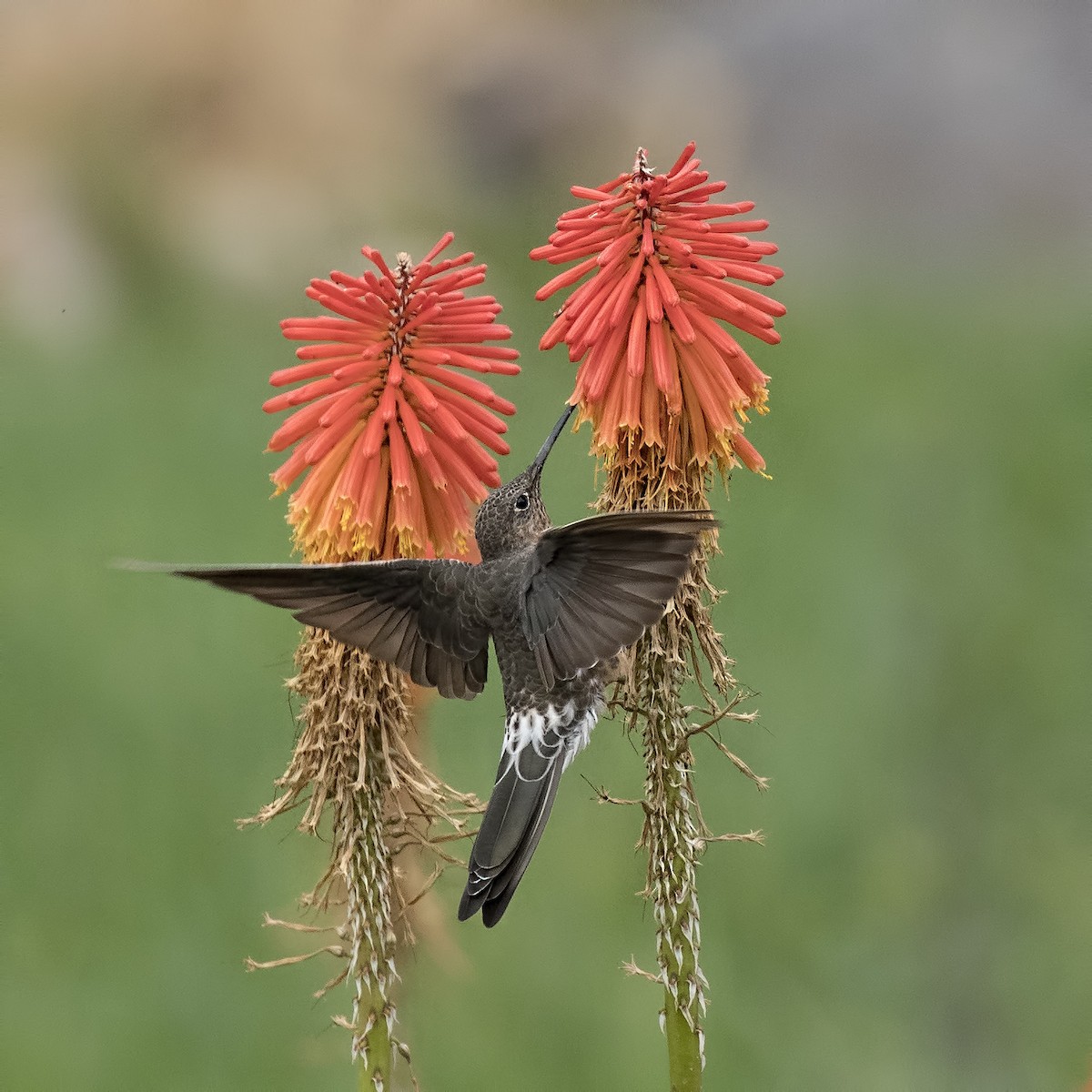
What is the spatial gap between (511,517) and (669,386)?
0.30m

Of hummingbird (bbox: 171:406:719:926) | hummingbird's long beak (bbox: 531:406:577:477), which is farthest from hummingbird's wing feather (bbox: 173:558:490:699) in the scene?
hummingbird's long beak (bbox: 531:406:577:477)

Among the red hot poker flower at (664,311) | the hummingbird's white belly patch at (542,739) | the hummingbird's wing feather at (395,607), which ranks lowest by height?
the hummingbird's white belly patch at (542,739)

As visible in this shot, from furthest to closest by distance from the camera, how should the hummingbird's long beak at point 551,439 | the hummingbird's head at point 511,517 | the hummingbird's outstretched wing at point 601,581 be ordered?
the hummingbird's head at point 511,517 → the hummingbird's long beak at point 551,439 → the hummingbird's outstretched wing at point 601,581

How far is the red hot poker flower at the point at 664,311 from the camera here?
4.18 ft

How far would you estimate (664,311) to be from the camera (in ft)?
4.37

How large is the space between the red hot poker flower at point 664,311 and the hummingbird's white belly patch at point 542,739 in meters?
0.35

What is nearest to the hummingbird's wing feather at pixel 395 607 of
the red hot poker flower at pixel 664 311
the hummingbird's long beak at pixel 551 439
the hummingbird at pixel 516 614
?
the hummingbird at pixel 516 614

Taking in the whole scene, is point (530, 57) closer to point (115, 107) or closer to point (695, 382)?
point (115, 107)

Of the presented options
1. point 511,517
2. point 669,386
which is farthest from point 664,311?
point 511,517

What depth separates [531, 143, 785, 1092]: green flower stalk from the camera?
1.27m

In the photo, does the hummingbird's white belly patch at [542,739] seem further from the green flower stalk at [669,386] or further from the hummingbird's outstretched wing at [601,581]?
the green flower stalk at [669,386]

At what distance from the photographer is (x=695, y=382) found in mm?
1341

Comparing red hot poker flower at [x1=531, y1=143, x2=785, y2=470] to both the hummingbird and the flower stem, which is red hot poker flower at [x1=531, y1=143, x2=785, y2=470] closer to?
the hummingbird

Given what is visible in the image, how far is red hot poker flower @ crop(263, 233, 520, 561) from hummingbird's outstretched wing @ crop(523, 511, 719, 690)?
0.11 meters
